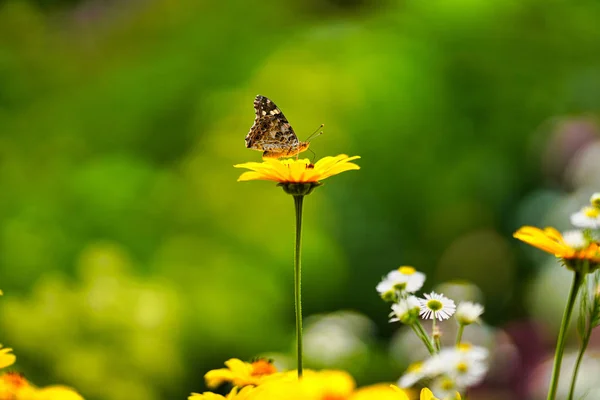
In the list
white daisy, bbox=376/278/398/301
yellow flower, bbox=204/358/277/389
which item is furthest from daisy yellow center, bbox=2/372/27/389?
white daisy, bbox=376/278/398/301

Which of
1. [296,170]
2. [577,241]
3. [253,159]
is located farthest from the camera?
[253,159]

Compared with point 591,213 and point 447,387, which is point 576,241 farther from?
point 447,387

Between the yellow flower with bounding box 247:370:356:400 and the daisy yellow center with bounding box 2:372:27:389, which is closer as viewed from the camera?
the yellow flower with bounding box 247:370:356:400

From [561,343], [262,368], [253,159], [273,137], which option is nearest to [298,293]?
[262,368]

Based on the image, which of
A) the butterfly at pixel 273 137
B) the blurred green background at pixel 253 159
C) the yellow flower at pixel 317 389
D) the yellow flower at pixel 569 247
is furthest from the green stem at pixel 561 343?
the blurred green background at pixel 253 159

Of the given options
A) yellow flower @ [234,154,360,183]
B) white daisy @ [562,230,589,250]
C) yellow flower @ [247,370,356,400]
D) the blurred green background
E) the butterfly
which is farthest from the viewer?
the blurred green background

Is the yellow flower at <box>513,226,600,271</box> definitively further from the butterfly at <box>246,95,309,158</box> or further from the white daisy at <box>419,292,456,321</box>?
the butterfly at <box>246,95,309,158</box>
